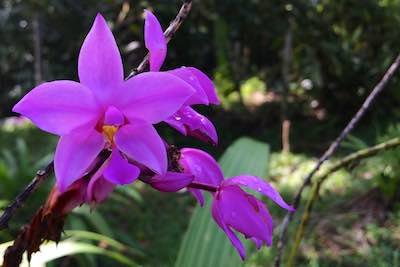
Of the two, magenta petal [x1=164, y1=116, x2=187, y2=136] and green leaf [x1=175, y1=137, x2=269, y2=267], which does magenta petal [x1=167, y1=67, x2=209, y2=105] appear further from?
green leaf [x1=175, y1=137, x2=269, y2=267]

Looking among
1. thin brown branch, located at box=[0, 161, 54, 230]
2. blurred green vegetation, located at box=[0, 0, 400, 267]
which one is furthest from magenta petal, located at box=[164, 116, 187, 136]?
blurred green vegetation, located at box=[0, 0, 400, 267]

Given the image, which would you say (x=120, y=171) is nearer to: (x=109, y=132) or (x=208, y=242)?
(x=109, y=132)

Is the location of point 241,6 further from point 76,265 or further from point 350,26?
point 76,265

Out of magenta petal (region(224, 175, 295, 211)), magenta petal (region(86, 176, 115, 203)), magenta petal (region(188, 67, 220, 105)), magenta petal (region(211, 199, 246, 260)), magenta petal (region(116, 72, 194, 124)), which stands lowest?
magenta petal (region(211, 199, 246, 260))

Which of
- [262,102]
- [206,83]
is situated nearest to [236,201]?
[206,83]

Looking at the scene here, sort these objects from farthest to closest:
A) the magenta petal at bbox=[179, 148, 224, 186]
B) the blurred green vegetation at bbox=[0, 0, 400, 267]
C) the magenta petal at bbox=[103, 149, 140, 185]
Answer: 1. the blurred green vegetation at bbox=[0, 0, 400, 267]
2. the magenta petal at bbox=[179, 148, 224, 186]
3. the magenta petal at bbox=[103, 149, 140, 185]

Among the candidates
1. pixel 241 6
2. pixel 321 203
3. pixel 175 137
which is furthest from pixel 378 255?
pixel 175 137

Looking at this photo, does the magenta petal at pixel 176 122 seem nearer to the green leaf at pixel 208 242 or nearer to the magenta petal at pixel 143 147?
the magenta petal at pixel 143 147

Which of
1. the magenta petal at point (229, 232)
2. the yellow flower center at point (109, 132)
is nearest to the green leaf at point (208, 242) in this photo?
the magenta petal at point (229, 232)

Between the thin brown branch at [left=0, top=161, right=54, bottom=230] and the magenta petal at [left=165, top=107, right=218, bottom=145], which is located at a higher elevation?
the magenta petal at [left=165, top=107, right=218, bottom=145]
